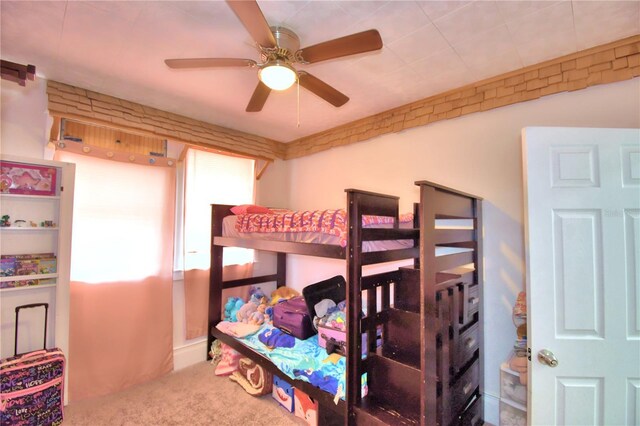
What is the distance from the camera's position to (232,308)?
3180mm

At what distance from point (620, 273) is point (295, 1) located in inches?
80.2

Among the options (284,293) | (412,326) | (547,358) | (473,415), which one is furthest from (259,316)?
(547,358)

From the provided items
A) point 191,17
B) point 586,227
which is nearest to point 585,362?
point 586,227

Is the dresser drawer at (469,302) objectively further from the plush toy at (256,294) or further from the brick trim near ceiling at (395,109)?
the plush toy at (256,294)

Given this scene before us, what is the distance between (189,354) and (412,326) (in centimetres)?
250

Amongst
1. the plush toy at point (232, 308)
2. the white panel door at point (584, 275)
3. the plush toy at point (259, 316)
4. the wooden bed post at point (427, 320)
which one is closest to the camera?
the white panel door at point (584, 275)

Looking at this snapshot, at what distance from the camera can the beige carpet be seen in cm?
219

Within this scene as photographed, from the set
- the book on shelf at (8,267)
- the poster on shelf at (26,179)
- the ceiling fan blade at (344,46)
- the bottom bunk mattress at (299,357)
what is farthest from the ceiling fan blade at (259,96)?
the book on shelf at (8,267)

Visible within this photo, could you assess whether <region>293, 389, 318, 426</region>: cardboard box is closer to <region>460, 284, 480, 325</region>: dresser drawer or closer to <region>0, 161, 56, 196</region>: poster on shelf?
<region>460, 284, 480, 325</region>: dresser drawer

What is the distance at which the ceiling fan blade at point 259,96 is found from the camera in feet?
6.13

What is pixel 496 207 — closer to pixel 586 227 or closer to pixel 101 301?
pixel 586 227

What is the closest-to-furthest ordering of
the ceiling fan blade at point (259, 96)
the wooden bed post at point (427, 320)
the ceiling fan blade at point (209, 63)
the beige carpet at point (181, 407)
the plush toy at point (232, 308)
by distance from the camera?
the wooden bed post at point (427, 320) < the ceiling fan blade at point (209, 63) < the ceiling fan blade at point (259, 96) < the beige carpet at point (181, 407) < the plush toy at point (232, 308)

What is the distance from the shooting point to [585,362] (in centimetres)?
131

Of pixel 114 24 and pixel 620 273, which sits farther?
pixel 114 24
